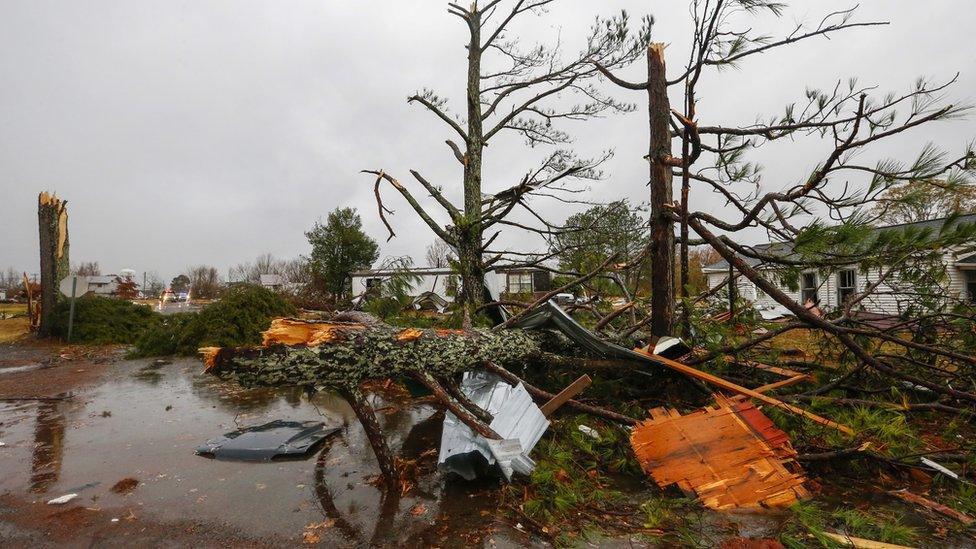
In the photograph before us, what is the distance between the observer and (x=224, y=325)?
916 cm

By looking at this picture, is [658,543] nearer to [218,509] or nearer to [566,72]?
[218,509]

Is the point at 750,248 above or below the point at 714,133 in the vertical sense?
below

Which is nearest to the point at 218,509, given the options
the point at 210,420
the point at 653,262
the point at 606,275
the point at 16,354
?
the point at 210,420

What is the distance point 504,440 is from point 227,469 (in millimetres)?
2220

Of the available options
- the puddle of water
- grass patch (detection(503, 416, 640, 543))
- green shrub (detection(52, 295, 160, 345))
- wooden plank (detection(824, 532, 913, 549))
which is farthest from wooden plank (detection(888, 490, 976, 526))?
green shrub (detection(52, 295, 160, 345))

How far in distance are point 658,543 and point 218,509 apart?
2.63 metres

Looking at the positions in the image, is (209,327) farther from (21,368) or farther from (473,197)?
(473,197)

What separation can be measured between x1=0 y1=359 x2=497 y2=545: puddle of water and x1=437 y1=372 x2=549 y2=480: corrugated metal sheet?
0.62ft

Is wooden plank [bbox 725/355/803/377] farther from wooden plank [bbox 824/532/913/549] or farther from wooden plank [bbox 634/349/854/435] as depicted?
wooden plank [bbox 824/532/913/549]

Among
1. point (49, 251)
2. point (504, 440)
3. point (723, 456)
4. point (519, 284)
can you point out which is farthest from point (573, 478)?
point (49, 251)

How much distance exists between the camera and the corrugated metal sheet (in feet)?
10.0

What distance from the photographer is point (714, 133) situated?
416cm

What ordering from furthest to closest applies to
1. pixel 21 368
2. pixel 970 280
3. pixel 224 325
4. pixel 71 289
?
pixel 970 280
pixel 71 289
pixel 224 325
pixel 21 368

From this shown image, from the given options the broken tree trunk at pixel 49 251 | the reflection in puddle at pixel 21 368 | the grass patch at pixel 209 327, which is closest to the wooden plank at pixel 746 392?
the grass patch at pixel 209 327
